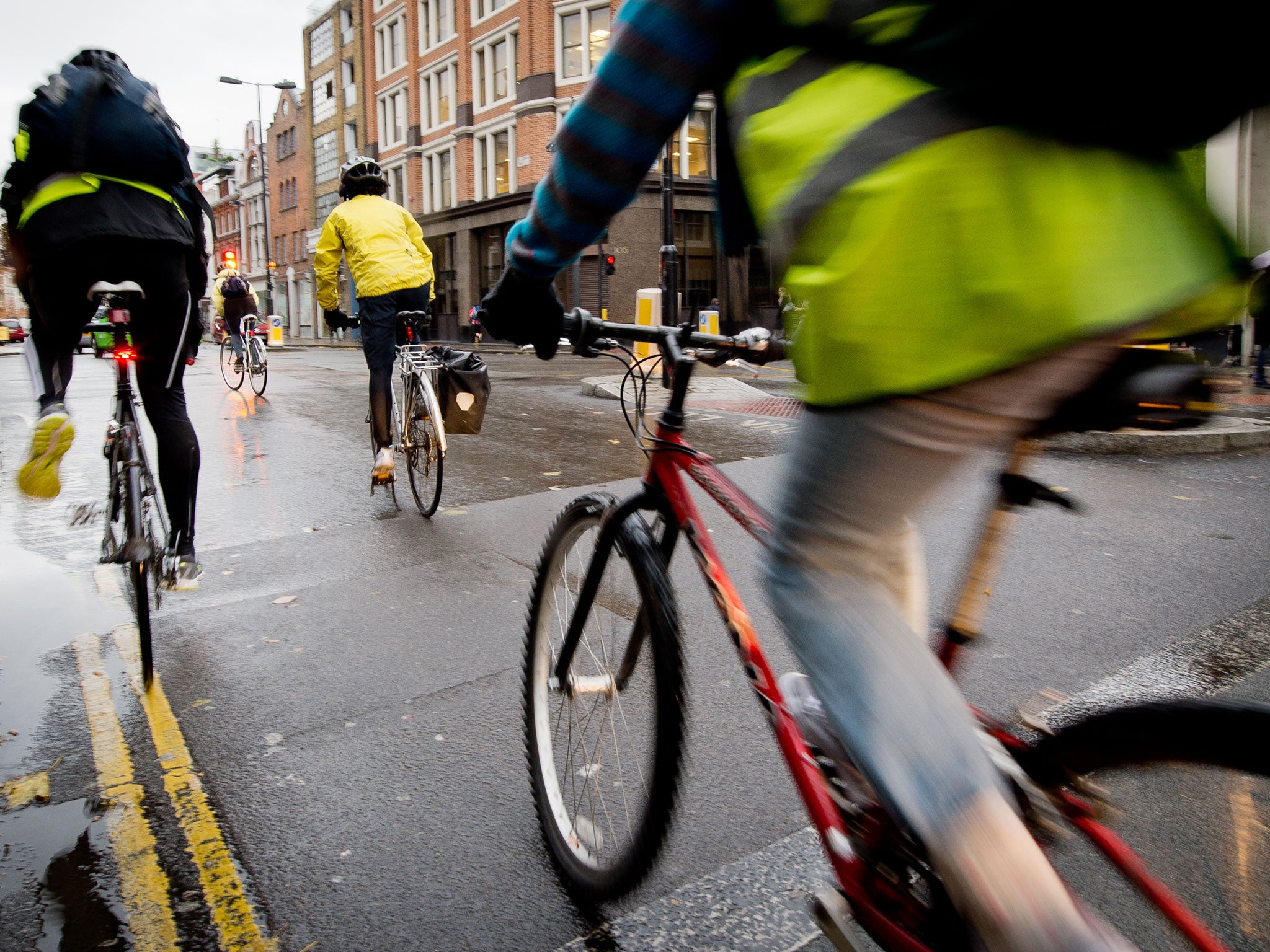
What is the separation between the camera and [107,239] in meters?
3.25

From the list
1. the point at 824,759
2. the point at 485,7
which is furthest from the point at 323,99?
the point at 824,759

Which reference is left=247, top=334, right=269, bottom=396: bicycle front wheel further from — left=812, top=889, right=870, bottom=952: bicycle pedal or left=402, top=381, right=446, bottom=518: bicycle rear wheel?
left=812, top=889, right=870, bottom=952: bicycle pedal

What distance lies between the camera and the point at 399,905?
206 centimetres

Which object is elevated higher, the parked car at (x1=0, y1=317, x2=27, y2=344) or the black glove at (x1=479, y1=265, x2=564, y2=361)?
the parked car at (x1=0, y1=317, x2=27, y2=344)

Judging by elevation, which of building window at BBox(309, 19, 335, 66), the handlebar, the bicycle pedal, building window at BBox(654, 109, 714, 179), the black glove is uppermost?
building window at BBox(309, 19, 335, 66)

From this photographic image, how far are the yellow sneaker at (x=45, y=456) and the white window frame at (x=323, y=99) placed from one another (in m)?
55.2

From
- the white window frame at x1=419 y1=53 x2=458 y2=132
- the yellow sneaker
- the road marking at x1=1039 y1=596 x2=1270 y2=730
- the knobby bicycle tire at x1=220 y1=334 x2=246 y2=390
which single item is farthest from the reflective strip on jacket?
the white window frame at x1=419 y1=53 x2=458 y2=132

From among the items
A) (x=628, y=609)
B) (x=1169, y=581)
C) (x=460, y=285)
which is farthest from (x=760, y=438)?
(x=460, y=285)

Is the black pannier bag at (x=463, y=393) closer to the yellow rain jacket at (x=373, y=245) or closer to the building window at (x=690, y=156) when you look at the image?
the yellow rain jacket at (x=373, y=245)

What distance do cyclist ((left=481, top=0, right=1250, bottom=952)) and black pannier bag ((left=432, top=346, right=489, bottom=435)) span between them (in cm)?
411

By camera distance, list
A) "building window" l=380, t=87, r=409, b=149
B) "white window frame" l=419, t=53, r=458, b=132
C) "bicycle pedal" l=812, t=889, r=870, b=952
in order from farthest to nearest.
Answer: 1. "building window" l=380, t=87, r=409, b=149
2. "white window frame" l=419, t=53, r=458, b=132
3. "bicycle pedal" l=812, t=889, r=870, b=952

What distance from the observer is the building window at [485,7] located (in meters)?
37.8

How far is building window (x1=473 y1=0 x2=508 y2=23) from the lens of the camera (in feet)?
124

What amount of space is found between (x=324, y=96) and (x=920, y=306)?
2396 inches
